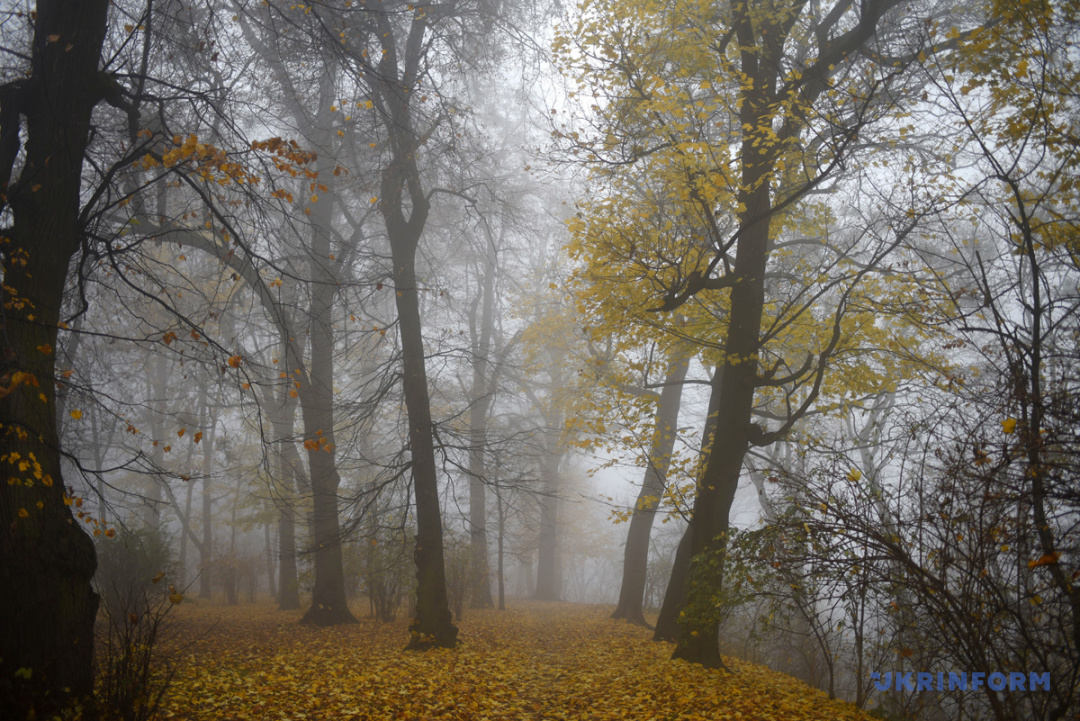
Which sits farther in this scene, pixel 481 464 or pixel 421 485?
pixel 481 464

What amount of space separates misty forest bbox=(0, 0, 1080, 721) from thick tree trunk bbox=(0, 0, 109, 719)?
2 centimetres

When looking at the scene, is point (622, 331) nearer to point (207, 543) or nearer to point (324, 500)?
point (324, 500)

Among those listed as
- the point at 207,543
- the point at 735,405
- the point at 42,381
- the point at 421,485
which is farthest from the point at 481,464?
the point at 207,543

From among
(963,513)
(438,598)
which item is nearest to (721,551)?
(963,513)

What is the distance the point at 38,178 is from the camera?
14.1ft

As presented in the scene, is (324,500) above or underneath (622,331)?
underneath

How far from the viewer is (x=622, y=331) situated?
8727 mm

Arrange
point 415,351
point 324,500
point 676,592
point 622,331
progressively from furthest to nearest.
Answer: point 324,500 → point 622,331 → point 415,351 → point 676,592

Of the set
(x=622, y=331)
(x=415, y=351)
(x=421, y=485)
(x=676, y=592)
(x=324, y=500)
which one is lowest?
(x=676, y=592)

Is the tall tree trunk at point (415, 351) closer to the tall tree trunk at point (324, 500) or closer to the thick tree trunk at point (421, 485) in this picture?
the thick tree trunk at point (421, 485)

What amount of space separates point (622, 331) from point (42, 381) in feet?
20.9

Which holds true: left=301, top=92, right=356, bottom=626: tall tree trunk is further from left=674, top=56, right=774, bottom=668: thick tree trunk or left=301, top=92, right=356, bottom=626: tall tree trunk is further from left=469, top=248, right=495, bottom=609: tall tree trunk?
left=674, top=56, right=774, bottom=668: thick tree trunk

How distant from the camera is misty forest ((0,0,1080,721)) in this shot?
4.05 m

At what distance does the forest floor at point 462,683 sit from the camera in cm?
504
